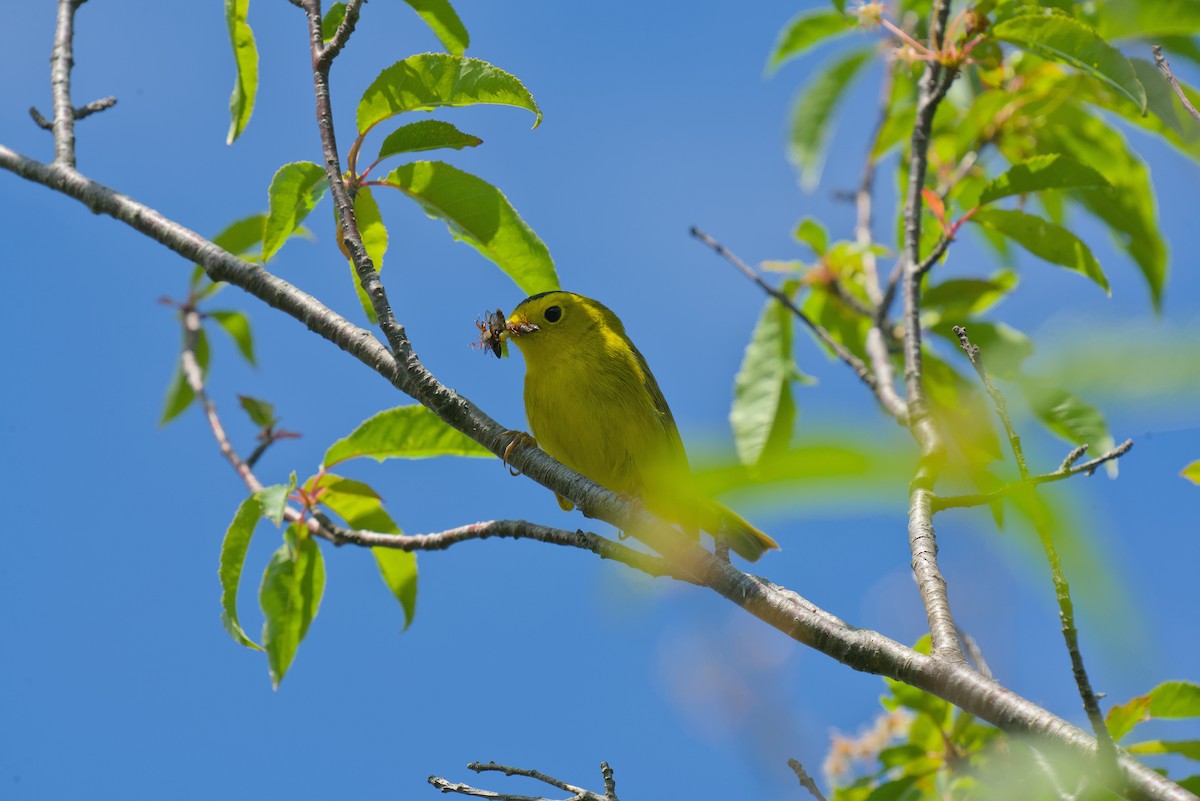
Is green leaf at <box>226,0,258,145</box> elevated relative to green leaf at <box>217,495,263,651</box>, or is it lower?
elevated

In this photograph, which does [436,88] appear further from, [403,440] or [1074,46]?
[1074,46]

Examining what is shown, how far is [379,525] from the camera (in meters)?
4.53

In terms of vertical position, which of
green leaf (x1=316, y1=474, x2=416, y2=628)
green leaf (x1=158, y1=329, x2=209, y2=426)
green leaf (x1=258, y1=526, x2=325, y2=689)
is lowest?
green leaf (x1=258, y1=526, x2=325, y2=689)

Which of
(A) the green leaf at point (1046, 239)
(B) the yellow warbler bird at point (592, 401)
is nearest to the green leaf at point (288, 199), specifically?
(B) the yellow warbler bird at point (592, 401)

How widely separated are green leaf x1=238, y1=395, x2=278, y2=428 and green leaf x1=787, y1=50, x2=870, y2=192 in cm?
339

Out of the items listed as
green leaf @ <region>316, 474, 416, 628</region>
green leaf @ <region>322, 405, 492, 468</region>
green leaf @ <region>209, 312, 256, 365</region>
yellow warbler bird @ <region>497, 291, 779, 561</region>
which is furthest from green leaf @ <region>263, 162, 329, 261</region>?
green leaf @ <region>209, 312, 256, 365</region>

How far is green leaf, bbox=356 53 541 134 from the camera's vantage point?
335 cm

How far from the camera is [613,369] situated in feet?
17.5

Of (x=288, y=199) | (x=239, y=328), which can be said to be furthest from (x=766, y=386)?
(x=239, y=328)

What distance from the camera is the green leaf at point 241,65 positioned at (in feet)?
12.3

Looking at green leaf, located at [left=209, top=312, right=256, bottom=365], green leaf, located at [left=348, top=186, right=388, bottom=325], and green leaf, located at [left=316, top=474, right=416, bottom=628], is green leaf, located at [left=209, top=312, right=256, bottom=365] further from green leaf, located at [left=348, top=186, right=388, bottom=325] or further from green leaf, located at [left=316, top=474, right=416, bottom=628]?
green leaf, located at [left=348, top=186, right=388, bottom=325]

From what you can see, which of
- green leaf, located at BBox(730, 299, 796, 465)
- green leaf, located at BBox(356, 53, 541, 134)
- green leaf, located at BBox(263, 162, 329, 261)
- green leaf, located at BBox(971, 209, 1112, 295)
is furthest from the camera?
green leaf, located at BBox(730, 299, 796, 465)

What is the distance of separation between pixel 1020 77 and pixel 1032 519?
534 centimetres

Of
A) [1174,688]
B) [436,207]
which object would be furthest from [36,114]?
[1174,688]
